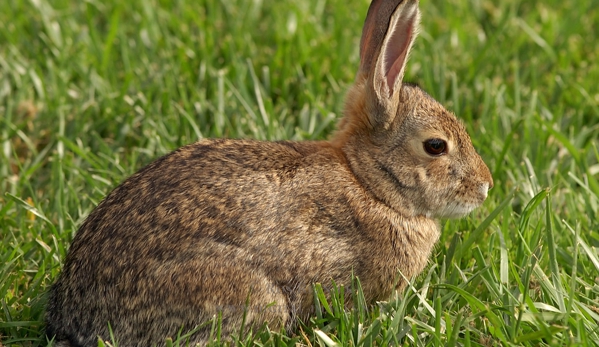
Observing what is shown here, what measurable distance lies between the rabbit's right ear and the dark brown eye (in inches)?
9.3

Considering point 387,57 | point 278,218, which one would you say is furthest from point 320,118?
point 278,218

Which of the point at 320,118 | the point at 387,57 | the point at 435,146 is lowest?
the point at 320,118

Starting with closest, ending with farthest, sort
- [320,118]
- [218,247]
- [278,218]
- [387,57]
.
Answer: [218,247] → [278,218] → [387,57] → [320,118]

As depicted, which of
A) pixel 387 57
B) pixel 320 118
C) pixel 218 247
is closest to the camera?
pixel 218 247

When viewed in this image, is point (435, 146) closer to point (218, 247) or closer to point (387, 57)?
point (387, 57)

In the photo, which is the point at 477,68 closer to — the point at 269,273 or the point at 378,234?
the point at 378,234

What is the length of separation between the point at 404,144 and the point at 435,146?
17cm

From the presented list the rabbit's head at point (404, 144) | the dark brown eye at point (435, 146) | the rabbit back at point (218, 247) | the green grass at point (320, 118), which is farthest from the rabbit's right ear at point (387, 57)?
the green grass at point (320, 118)

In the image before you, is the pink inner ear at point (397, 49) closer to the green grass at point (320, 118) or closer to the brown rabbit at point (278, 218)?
the brown rabbit at point (278, 218)

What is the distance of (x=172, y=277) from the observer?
167 inches

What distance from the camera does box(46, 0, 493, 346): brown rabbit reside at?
4270mm

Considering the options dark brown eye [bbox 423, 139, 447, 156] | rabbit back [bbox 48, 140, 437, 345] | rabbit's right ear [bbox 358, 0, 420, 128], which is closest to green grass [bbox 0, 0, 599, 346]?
rabbit back [bbox 48, 140, 437, 345]

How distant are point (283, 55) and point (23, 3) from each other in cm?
243

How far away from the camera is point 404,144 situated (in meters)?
4.88
